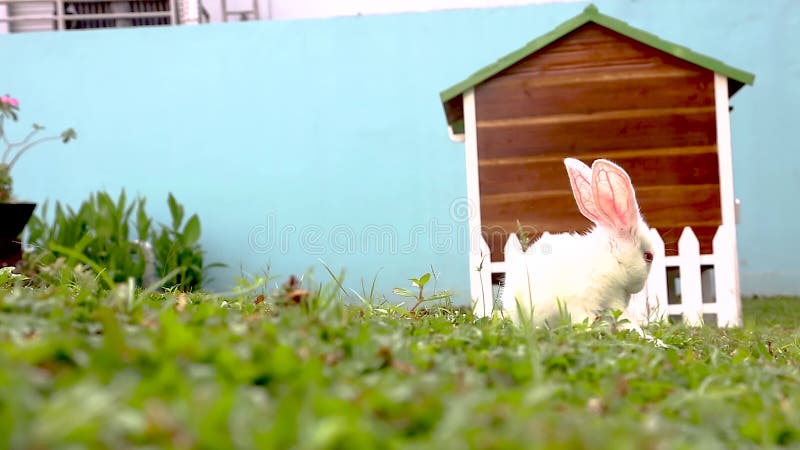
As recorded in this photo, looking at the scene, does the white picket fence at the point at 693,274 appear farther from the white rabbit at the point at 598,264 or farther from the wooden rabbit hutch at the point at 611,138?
the white rabbit at the point at 598,264

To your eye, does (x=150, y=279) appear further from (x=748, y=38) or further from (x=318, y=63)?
(x=748, y=38)

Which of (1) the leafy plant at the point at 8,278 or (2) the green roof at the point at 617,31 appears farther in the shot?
(2) the green roof at the point at 617,31

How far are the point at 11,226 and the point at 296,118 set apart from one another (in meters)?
2.91

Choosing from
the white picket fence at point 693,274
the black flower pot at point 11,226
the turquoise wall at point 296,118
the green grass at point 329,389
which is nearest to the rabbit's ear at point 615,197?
the green grass at point 329,389

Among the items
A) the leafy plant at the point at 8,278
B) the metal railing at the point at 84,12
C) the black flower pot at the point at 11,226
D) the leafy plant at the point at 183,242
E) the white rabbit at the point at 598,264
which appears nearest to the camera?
the leafy plant at the point at 8,278

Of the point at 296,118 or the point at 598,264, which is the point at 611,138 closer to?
the point at 598,264

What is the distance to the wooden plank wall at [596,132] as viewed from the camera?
12.4 feet

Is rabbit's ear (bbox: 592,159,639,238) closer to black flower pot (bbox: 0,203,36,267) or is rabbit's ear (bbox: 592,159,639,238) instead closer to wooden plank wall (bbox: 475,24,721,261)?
wooden plank wall (bbox: 475,24,721,261)

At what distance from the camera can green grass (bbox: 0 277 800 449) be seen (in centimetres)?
63

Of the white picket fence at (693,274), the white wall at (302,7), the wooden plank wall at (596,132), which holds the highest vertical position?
the white wall at (302,7)

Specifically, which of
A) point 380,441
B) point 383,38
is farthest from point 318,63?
point 380,441

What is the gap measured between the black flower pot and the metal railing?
13.9 ft

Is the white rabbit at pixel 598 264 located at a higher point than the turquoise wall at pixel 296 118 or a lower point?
lower

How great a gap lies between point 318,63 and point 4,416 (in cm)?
591
